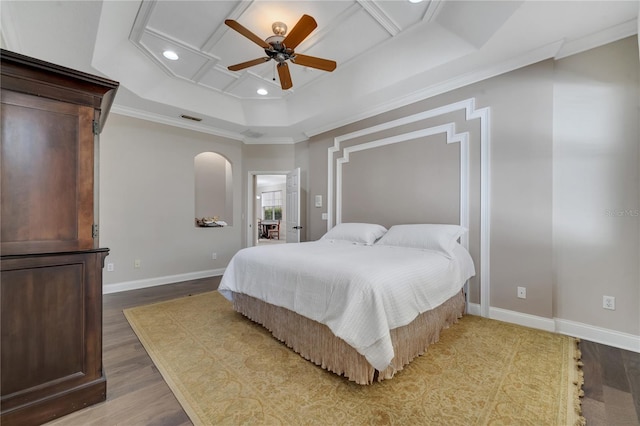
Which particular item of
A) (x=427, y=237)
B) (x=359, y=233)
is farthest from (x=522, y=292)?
(x=359, y=233)

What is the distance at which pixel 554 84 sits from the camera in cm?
254

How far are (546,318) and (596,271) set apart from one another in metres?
0.57

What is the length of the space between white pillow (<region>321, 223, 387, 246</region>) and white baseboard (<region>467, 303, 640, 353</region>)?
1.31 meters

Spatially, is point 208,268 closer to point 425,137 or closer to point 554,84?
point 425,137

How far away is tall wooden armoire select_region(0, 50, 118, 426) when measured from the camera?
4.25 feet

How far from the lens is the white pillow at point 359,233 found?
3.34 metres

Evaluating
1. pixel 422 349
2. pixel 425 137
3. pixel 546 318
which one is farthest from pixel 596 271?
pixel 425 137

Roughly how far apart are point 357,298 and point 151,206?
3854 mm

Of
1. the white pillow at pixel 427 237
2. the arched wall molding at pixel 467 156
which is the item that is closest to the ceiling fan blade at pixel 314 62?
the arched wall molding at pixel 467 156

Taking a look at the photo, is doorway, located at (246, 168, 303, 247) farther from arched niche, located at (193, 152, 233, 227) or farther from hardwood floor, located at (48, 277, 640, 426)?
hardwood floor, located at (48, 277, 640, 426)

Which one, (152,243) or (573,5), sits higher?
(573,5)

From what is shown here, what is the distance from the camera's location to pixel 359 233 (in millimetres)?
Result: 3418

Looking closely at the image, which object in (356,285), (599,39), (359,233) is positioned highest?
(599,39)

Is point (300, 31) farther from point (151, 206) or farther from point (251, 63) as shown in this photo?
point (151, 206)
